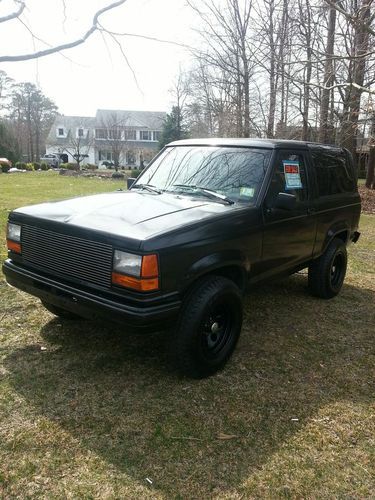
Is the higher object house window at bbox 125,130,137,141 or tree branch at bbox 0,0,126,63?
house window at bbox 125,130,137,141

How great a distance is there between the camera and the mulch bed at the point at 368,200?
635 inches

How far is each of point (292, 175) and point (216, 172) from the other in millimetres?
835

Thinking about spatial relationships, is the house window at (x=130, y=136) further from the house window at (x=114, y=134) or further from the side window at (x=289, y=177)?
the side window at (x=289, y=177)

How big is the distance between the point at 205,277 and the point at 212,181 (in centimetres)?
114

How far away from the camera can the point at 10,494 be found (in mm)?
2285

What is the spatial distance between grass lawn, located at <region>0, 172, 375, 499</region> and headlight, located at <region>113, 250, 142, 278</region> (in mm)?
673

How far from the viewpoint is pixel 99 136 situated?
54562mm

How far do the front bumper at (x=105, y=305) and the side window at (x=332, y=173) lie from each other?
8.88 feet

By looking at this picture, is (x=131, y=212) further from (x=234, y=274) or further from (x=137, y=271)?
(x=234, y=274)

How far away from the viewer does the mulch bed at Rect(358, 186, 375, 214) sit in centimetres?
1614

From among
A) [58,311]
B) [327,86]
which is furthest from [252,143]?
[327,86]

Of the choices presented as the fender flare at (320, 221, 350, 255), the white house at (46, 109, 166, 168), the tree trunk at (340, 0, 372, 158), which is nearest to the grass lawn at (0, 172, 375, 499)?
the fender flare at (320, 221, 350, 255)

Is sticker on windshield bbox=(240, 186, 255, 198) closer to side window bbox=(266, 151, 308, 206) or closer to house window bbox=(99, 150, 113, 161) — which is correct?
side window bbox=(266, 151, 308, 206)

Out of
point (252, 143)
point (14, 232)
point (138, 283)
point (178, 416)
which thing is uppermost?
point (252, 143)
